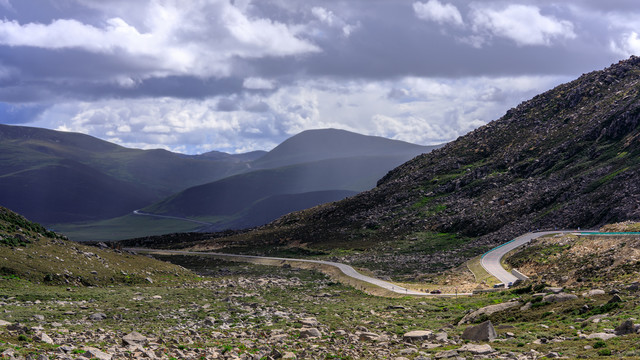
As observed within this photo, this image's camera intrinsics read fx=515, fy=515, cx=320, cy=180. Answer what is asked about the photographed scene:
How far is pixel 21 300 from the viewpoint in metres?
33.6

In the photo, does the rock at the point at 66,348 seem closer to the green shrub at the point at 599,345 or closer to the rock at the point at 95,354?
the rock at the point at 95,354

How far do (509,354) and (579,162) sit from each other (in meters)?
94.6

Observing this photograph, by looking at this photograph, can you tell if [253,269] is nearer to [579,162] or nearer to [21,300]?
[21,300]

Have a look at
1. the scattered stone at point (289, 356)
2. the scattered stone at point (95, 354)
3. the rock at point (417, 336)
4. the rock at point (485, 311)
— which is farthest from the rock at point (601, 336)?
the scattered stone at point (95, 354)

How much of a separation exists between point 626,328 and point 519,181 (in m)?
93.9

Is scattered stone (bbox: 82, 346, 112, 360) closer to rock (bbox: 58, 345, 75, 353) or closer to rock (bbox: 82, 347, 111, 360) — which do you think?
rock (bbox: 82, 347, 111, 360)

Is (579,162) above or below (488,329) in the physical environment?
above

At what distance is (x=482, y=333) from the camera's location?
94.8 ft

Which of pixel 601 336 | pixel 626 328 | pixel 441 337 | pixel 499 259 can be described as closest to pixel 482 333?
pixel 441 337

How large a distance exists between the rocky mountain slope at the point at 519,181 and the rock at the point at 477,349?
2265 inches

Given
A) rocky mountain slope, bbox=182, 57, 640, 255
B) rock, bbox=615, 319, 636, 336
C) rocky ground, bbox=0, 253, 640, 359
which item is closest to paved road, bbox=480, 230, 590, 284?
rocky mountain slope, bbox=182, 57, 640, 255

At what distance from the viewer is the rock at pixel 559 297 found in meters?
34.9

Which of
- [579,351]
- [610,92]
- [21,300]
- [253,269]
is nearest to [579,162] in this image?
[610,92]

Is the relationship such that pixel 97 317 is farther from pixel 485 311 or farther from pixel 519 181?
pixel 519 181
